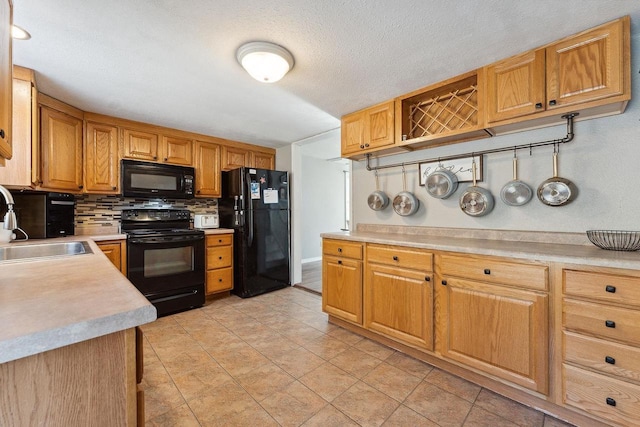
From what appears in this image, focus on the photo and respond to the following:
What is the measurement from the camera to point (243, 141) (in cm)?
383

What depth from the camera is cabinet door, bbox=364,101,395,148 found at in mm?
2400

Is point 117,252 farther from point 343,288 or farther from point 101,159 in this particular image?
point 343,288

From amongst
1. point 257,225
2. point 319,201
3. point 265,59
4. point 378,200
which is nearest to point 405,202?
point 378,200

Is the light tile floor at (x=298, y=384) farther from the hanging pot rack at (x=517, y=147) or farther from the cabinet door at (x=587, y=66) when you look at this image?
the cabinet door at (x=587, y=66)

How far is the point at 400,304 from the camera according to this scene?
6.74 ft

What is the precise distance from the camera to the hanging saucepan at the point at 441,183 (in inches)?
88.9

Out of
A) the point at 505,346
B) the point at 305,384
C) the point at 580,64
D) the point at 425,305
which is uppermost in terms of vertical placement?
the point at 580,64

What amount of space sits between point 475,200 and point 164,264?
303 centimetres

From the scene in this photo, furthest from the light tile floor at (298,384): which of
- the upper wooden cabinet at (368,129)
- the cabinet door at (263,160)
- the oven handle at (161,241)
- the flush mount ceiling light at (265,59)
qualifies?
the cabinet door at (263,160)

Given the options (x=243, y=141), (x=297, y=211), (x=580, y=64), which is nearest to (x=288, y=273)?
(x=297, y=211)

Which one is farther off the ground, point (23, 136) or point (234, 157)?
point (234, 157)

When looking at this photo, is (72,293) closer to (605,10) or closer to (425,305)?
(425,305)

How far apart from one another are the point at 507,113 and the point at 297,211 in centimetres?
279

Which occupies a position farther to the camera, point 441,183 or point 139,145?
point 139,145
